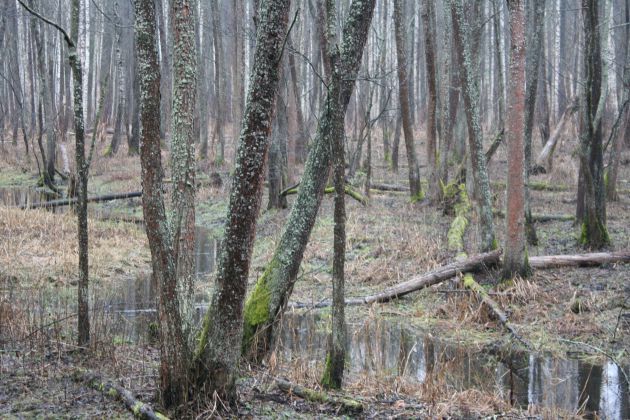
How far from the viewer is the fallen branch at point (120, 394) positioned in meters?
4.22

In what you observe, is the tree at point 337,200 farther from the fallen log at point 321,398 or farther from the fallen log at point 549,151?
the fallen log at point 549,151

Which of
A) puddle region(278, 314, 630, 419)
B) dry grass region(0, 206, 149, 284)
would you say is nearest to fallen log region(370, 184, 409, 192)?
dry grass region(0, 206, 149, 284)

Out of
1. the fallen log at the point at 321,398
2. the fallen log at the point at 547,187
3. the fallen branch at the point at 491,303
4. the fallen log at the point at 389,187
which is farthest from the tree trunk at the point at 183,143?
the fallen log at the point at 547,187

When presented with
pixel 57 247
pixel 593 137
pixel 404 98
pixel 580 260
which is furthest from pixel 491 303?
pixel 404 98

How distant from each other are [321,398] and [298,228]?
1.93 m

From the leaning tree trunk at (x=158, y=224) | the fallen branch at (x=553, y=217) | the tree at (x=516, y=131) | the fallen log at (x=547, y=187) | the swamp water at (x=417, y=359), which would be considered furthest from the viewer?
the fallen log at (x=547, y=187)

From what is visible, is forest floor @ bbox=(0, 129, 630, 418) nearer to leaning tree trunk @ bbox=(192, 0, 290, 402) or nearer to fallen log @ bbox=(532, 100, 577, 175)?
leaning tree trunk @ bbox=(192, 0, 290, 402)

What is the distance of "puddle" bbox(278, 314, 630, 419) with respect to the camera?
6.31 metres

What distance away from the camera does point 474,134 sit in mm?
10766

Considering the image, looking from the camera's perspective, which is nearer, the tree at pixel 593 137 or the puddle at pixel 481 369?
the puddle at pixel 481 369

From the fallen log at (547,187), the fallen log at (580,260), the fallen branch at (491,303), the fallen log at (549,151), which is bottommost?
the fallen branch at (491,303)

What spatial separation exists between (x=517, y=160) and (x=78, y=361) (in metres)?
6.46

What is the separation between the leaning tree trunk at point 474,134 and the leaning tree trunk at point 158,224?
23.5 ft

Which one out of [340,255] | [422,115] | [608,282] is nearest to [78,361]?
[340,255]
